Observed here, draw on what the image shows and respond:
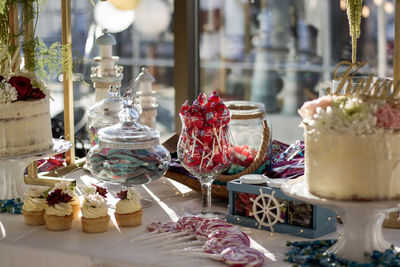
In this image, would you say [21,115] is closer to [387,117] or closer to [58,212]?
[58,212]

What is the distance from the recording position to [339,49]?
3.40m

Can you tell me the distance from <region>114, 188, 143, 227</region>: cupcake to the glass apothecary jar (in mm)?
319

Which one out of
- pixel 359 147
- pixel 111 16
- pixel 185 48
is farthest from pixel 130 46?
pixel 359 147

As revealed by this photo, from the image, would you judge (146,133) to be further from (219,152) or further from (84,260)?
(84,260)

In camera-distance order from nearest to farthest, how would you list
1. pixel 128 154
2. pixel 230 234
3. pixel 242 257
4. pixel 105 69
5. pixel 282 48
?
1. pixel 242 257
2. pixel 230 234
3. pixel 128 154
4. pixel 105 69
5. pixel 282 48

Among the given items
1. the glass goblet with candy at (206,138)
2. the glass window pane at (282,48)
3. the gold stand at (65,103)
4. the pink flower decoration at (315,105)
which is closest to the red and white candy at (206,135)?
the glass goblet with candy at (206,138)

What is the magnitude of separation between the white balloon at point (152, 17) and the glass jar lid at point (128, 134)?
1387 millimetres

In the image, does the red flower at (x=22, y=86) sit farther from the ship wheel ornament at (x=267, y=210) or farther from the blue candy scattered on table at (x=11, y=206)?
the ship wheel ornament at (x=267, y=210)

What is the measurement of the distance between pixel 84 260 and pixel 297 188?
52 centimetres

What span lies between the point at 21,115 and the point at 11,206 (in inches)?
10.5

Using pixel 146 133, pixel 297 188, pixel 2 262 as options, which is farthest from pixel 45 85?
pixel 297 188

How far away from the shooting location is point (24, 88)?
183 cm

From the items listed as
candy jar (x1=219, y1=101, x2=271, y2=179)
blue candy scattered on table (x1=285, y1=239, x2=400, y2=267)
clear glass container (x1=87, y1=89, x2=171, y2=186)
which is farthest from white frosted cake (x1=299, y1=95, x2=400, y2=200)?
clear glass container (x1=87, y1=89, x2=171, y2=186)

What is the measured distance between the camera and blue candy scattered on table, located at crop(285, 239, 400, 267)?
1.35 m
